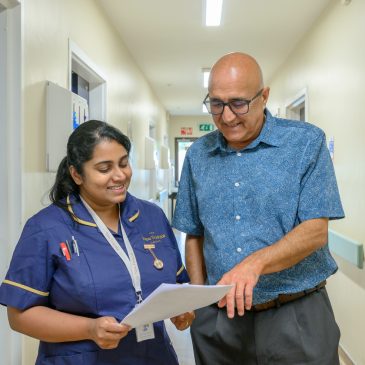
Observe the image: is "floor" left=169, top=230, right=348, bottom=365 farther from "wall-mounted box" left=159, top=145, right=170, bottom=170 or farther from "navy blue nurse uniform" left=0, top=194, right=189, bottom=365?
"wall-mounted box" left=159, top=145, right=170, bottom=170

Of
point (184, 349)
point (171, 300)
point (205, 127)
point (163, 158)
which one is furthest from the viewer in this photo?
point (205, 127)

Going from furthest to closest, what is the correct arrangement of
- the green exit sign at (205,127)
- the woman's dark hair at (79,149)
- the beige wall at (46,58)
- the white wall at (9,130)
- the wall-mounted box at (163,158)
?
1. the green exit sign at (205,127)
2. the wall-mounted box at (163,158)
3. the beige wall at (46,58)
4. the white wall at (9,130)
5. the woman's dark hair at (79,149)

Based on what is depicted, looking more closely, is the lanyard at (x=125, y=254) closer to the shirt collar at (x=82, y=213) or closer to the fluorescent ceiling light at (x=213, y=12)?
the shirt collar at (x=82, y=213)

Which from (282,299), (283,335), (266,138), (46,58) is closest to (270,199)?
(266,138)

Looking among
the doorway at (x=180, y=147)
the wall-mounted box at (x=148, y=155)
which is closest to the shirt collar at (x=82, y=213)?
the wall-mounted box at (x=148, y=155)

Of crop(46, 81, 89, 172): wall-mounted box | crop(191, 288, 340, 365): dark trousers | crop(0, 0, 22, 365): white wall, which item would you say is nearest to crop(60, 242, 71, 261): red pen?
crop(191, 288, 340, 365): dark trousers

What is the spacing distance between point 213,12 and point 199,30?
63 cm

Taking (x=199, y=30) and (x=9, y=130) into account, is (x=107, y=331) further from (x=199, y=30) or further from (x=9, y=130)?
(x=199, y=30)

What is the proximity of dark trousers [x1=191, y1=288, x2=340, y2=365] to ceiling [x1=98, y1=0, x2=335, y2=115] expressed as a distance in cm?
275

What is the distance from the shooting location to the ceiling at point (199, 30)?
11.2 feet

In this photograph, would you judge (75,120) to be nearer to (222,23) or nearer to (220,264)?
(220,264)

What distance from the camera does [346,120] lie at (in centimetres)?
289

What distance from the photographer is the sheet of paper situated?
919 millimetres

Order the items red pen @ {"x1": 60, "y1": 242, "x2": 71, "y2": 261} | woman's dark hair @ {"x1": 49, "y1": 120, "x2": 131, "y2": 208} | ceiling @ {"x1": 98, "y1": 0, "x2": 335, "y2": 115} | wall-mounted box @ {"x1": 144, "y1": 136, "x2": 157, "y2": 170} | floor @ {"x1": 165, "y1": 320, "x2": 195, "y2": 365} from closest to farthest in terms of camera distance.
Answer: red pen @ {"x1": 60, "y1": 242, "x2": 71, "y2": 261}, woman's dark hair @ {"x1": 49, "y1": 120, "x2": 131, "y2": 208}, floor @ {"x1": 165, "y1": 320, "x2": 195, "y2": 365}, ceiling @ {"x1": 98, "y1": 0, "x2": 335, "y2": 115}, wall-mounted box @ {"x1": 144, "y1": 136, "x2": 157, "y2": 170}
